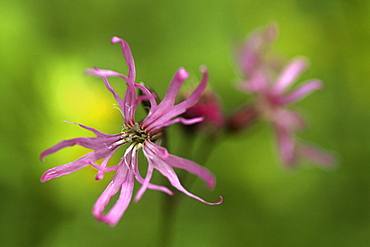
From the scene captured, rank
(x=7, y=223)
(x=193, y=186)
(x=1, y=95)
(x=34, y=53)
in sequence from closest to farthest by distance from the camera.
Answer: (x=7, y=223) < (x=1, y=95) < (x=34, y=53) < (x=193, y=186)

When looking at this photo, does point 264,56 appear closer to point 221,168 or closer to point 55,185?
point 221,168

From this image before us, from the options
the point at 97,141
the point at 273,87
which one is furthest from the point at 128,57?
the point at 273,87

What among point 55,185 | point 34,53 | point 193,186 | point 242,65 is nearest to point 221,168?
point 193,186

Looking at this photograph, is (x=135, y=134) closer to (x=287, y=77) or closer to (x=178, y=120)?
(x=178, y=120)

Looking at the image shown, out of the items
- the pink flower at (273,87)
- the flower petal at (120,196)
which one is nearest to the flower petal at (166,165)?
the flower petal at (120,196)

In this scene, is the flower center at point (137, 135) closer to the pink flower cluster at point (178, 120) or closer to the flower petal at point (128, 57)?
the pink flower cluster at point (178, 120)

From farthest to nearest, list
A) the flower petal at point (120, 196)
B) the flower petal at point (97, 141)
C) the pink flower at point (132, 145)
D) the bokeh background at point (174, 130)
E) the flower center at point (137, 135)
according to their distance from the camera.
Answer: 1. the bokeh background at point (174, 130)
2. the flower center at point (137, 135)
3. the flower petal at point (97, 141)
4. the pink flower at point (132, 145)
5. the flower petal at point (120, 196)
